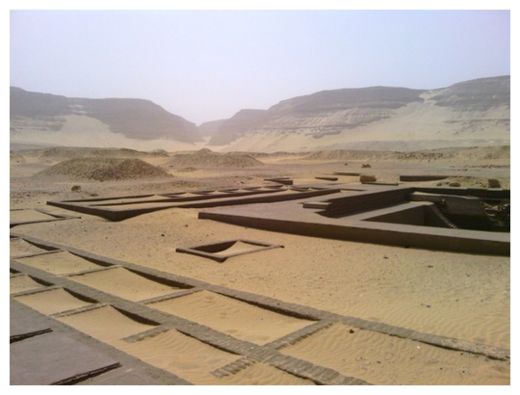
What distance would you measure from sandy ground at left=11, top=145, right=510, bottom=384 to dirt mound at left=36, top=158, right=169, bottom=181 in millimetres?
12173

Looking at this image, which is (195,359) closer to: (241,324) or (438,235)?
(241,324)

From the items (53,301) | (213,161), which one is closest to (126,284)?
(53,301)

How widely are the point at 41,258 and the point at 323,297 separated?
4.40 metres

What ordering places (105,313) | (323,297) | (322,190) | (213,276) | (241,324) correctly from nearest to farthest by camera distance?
(241,324) → (105,313) → (323,297) → (213,276) → (322,190)

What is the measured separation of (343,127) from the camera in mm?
74312

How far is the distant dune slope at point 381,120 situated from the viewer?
57.1m

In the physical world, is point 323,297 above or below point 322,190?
below

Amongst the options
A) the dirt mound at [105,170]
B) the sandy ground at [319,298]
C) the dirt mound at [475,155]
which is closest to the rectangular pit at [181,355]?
the sandy ground at [319,298]

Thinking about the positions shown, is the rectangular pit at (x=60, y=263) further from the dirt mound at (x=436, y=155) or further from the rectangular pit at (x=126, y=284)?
the dirt mound at (x=436, y=155)

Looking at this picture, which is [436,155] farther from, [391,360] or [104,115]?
[104,115]

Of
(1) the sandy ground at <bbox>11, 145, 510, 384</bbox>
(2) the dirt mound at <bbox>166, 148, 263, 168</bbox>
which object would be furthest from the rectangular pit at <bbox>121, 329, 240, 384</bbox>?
(2) the dirt mound at <bbox>166, 148, 263, 168</bbox>

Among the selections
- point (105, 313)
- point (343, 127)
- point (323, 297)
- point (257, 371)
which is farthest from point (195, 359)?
point (343, 127)

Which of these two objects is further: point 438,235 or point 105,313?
point 438,235

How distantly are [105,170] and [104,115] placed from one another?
7164 cm
